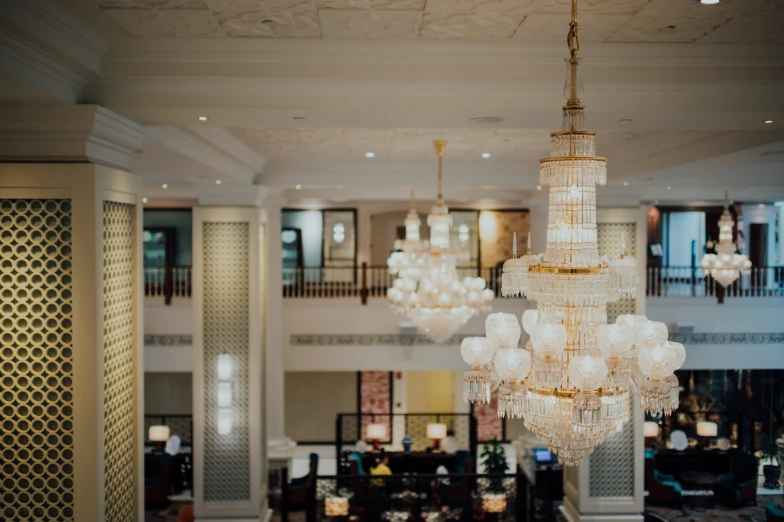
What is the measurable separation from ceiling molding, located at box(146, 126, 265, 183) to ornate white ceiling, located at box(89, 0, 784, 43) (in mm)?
1261

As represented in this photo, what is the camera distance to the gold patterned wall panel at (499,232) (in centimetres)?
1574

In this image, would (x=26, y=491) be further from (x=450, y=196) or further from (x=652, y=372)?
(x=450, y=196)

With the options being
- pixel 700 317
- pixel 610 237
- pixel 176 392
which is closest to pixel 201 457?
pixel 610 237

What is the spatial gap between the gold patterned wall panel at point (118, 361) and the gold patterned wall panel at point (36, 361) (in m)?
0.20

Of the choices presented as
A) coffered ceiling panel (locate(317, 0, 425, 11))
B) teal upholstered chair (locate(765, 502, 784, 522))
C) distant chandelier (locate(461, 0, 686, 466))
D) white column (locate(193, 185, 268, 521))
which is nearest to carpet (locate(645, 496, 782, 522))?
teal upholstered chair (locate(765, 502, 784, 522))

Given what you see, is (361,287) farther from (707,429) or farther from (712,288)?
(707,429)

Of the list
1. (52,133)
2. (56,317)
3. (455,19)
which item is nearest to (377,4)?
(455,19)

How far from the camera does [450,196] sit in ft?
37.1

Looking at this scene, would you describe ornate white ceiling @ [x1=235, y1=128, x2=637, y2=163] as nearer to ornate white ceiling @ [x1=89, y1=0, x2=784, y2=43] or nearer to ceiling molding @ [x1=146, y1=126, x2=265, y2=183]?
ceiling molding @ [x1=146, y1=126, x2=265, y2=183]

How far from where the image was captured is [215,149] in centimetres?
607

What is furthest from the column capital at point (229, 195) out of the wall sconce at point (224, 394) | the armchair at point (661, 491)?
the armchair at point (661, 491)

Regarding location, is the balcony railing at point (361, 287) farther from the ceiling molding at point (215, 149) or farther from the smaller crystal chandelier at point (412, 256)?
the ceiling molding at point (215, 149)

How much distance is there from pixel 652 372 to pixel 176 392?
13.1 m

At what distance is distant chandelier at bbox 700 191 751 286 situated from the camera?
395 inches
